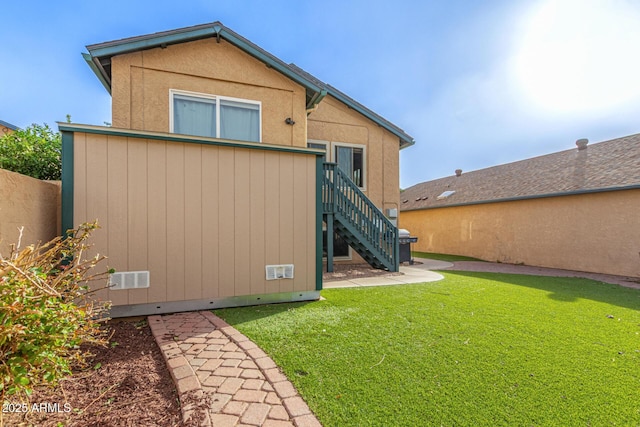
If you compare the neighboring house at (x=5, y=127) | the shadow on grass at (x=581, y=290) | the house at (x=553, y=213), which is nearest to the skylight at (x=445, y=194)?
the house at (x=553, y=213)

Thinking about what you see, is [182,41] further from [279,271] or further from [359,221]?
[359,221]

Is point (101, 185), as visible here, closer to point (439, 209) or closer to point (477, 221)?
point (477, 221)

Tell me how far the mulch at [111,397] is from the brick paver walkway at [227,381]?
4.2 inches

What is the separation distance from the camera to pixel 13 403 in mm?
1909

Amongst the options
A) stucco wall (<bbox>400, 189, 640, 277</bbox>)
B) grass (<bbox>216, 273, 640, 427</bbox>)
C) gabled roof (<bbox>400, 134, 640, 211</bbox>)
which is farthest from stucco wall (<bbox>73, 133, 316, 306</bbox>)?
gabled roof (<bbox>400, 134, 640, 211</bbox>)

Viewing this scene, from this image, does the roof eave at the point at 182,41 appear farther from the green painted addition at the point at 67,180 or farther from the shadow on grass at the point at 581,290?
the shadow on grass at the point at 581,290

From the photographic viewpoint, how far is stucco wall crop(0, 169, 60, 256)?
2.96m

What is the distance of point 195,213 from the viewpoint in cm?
419

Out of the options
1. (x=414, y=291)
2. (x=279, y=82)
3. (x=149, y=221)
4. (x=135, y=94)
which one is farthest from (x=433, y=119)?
(x=149, y=221)

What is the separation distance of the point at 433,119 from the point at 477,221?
18.1 ft

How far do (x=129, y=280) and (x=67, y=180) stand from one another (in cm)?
153

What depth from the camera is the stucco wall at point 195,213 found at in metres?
3.81

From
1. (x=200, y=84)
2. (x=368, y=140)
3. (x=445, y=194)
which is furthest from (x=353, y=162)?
(x=445, y=194)

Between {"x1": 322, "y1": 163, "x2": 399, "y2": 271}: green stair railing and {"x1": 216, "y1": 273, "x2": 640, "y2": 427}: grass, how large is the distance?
2727 millimetres
